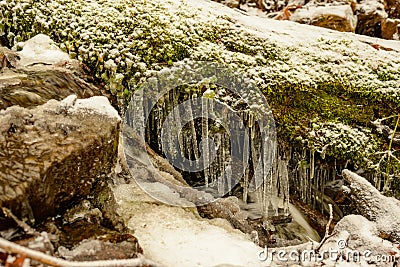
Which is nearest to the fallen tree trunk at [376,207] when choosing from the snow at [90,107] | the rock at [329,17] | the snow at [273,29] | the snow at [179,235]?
the snow at [179,235]

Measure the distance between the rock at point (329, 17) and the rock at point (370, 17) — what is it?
82 centimetres

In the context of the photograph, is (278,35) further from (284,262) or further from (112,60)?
(284,262)

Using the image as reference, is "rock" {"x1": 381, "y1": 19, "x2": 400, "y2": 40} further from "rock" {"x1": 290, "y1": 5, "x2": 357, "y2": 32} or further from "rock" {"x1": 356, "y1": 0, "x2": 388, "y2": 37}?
"rock" {"x1": 290, "y1": 5, "x2": 357, "y2": 32}

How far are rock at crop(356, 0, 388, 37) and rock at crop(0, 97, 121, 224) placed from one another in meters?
7.47

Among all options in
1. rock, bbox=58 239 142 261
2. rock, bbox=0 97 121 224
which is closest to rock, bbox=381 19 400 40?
rock, bbox=0 97 121 224

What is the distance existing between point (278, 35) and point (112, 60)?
2.31 meters

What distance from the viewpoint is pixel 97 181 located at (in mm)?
3020

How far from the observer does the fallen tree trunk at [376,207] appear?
3496mm

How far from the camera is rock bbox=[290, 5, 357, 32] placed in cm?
748

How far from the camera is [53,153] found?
8.14ft

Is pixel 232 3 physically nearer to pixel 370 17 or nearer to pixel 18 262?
pixel 370 17

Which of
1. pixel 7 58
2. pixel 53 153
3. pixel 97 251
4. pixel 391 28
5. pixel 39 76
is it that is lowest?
pixel 97 251

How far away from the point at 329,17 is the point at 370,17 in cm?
157

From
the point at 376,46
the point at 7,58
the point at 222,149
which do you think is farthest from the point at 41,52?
the point at 376,46
